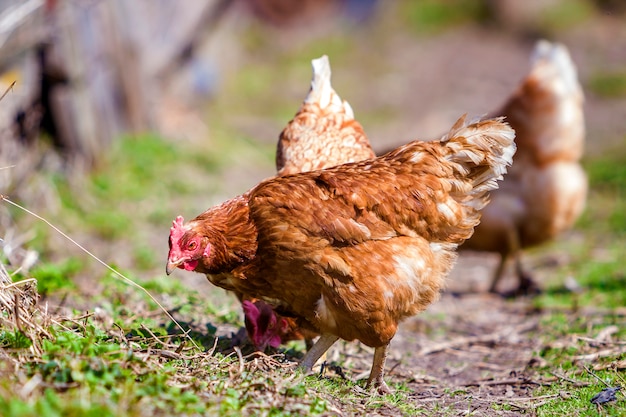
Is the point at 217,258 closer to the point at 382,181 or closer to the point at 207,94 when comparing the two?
the point at 382,181

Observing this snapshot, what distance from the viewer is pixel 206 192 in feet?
27.6

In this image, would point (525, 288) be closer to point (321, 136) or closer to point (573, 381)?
point (573, 381)

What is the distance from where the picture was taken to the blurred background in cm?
685

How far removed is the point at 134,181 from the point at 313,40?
10.4 metres

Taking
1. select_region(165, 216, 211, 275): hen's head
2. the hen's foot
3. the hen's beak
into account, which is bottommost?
the hen's foot

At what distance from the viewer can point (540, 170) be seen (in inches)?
256

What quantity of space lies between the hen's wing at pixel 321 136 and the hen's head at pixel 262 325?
907 millimetres

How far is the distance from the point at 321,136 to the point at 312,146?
0.43 ft

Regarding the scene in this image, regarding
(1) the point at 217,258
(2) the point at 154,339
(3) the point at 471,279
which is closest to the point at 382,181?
(1) the point at 217,258

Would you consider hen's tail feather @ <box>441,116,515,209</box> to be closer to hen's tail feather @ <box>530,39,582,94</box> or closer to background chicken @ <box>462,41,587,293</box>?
background chicken @ <box>462,41,587,293</box>

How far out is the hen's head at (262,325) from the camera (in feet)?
13.4

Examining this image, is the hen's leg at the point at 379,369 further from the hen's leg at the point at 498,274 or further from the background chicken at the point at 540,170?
the hen's leg at the point at 498,274

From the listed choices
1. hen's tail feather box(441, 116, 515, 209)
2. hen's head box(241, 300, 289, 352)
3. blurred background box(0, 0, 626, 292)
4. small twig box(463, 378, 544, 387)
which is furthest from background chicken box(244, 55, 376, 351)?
blurred background box(0, 0, 626, 292)

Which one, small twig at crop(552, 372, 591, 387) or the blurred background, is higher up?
the blurred background
